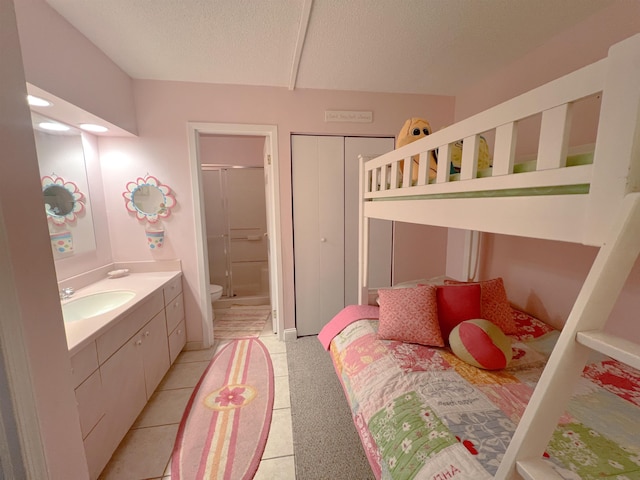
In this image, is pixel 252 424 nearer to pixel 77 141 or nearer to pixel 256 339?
pixel 256 339

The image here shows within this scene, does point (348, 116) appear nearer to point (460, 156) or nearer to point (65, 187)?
point (460, 156)

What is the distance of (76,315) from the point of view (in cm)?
160

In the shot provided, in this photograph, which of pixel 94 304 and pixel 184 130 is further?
pixel 184 130

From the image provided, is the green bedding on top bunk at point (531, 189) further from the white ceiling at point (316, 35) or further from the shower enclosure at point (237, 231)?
the shower enclosure at point (237, 231)

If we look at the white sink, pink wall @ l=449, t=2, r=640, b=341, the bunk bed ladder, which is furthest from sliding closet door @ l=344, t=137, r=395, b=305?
the bunk bed ladder

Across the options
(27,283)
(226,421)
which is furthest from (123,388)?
(27,283)

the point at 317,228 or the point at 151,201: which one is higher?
the point at 151,201

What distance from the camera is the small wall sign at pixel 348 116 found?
94.3 inches

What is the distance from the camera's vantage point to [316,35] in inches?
63.9

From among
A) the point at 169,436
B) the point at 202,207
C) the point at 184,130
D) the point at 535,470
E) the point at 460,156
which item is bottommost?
the point at 169,436

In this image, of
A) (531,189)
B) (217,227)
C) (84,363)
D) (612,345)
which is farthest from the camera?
(217,227)

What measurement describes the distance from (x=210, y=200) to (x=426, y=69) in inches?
122

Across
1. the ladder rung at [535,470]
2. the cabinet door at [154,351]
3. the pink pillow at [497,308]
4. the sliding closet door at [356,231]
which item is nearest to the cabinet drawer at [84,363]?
the cabinet door at [154,351]

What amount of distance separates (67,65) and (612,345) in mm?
2481
